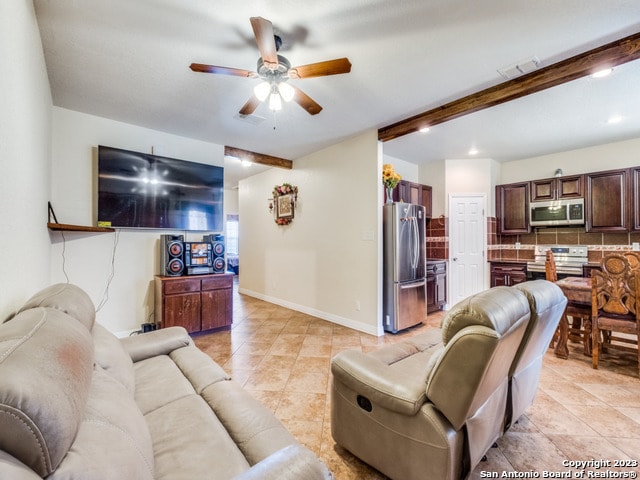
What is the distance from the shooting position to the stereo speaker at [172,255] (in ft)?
11.5

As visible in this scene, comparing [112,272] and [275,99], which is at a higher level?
[275,99]

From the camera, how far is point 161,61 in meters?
2.30

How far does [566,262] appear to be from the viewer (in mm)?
4613

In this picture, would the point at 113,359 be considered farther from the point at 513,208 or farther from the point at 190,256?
the point at 513,208

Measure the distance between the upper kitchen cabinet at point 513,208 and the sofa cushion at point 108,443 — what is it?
583cm

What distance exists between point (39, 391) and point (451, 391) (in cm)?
128

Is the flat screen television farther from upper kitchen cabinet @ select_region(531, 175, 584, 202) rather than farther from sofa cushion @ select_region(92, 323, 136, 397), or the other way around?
upper kitchen cabinet @ select_region(531, 175, 584, 202)

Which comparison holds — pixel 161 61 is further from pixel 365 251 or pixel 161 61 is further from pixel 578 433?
pixel 578 433

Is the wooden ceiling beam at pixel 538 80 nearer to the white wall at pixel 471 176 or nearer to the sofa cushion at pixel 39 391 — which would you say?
the white wall at pixel 471 176

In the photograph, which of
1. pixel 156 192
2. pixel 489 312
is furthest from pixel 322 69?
pixel 156 192

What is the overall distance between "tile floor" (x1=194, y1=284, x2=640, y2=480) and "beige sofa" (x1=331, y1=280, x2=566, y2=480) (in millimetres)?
219

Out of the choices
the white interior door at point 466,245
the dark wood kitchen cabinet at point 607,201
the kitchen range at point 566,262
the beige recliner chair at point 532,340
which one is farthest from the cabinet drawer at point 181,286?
the dark wood kitchen cabinet at point 607,201

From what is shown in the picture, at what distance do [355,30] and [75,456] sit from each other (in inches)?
96.4

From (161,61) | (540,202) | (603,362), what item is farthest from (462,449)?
(540,202)
